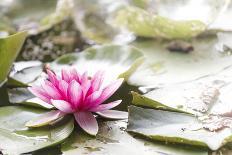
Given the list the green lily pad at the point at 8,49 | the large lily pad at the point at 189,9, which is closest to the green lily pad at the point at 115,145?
the green lily pad at the point at 8,49

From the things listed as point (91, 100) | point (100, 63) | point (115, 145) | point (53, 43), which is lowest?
point (115, 145)

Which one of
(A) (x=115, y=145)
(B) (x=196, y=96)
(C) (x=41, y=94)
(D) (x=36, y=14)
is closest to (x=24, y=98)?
(C) (x=41, y=94)

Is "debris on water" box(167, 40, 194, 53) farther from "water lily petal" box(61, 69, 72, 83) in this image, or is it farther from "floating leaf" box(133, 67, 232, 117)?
"water lily petal" box(61, 69, 72, 83)

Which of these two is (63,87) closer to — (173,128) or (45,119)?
(45,119)

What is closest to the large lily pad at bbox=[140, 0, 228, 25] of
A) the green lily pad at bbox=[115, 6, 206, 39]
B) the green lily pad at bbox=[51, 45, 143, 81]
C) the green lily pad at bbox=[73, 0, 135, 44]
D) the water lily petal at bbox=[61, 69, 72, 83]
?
the green lily pad at bbox=[115, 6, 206, 39]

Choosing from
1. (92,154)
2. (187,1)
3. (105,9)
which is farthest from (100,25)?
(92,154)

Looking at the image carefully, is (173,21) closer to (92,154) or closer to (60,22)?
Answer: (60,22)
